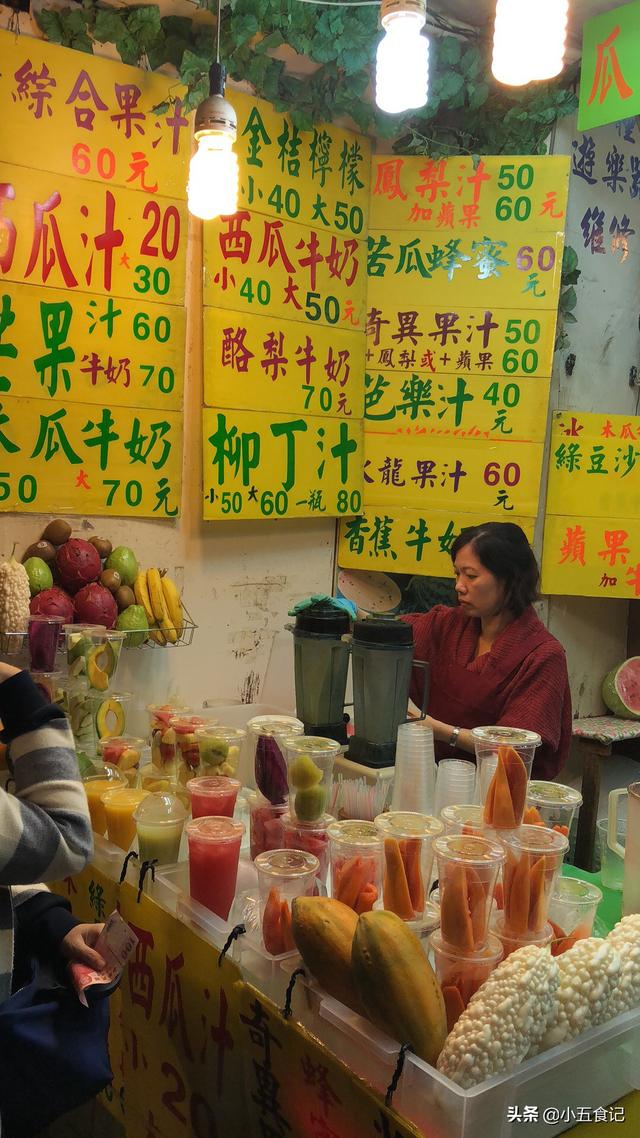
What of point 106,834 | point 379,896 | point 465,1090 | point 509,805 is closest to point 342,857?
point 379,896

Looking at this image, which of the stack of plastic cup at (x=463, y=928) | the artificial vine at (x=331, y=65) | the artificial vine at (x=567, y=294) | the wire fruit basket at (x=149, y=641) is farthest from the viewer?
the artificial vine at (x=567, y=294)

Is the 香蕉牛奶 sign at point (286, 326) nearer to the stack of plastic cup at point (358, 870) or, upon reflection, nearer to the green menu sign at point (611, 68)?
the green menu sign at point (611, 68)

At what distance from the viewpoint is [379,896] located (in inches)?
58.9

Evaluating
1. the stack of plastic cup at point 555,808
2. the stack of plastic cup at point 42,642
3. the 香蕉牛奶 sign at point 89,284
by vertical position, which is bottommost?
the stack of plastic cup at point 555,808

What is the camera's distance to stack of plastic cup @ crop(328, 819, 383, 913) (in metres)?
1.49

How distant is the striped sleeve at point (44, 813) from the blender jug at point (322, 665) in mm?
1060

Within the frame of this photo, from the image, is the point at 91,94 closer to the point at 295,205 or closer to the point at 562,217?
the point at 295,205

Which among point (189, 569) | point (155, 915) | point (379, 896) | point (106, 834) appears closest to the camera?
point (379, 896)

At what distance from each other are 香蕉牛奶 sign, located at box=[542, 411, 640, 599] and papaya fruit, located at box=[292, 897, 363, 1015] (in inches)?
105

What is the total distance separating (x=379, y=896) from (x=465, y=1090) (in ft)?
1.26

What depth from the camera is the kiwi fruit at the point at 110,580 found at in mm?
2943

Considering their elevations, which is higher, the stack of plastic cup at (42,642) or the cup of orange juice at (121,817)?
the stack of plastic cup at (42,642)

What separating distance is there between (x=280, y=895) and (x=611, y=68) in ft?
8.78

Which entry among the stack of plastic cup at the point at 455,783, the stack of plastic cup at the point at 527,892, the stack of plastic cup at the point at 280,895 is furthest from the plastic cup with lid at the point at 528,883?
the stack of plastic cup at the point at 455,783
